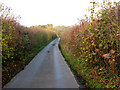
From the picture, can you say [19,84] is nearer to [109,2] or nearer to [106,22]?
[106,22]

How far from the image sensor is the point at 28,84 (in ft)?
16.4

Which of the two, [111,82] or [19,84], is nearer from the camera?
[111,82]

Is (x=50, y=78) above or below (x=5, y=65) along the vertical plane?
below

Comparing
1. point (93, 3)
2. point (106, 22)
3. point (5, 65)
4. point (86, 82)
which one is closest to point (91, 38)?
point (106, 22)

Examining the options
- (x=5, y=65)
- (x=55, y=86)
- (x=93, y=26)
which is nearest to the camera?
(x=55, y=86)

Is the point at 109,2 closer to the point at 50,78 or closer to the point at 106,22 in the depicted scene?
the point at 106,22

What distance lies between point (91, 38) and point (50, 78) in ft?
8.38

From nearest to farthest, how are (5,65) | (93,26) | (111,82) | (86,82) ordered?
1. (111,82)
2. (86,82)
3. (93,26)
4. (5,65)

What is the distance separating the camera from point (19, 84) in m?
5.01

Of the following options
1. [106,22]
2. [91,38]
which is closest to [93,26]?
[91,38]

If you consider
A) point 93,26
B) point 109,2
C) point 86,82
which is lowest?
point 86,82

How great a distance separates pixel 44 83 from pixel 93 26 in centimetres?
322

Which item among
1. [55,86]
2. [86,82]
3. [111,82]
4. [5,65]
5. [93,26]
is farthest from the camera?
[5,65]

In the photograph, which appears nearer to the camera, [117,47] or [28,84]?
[117,47]
